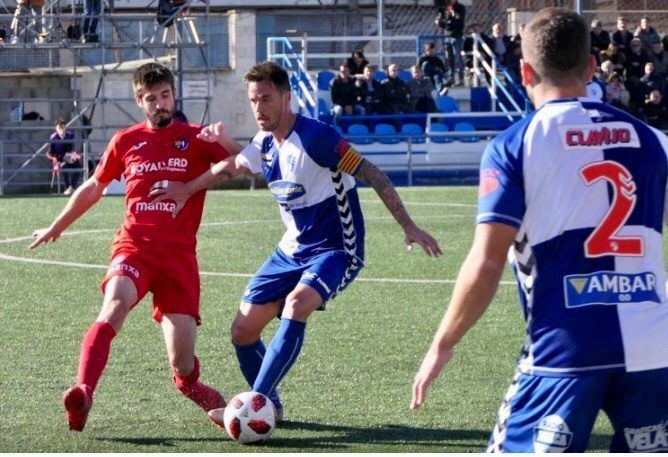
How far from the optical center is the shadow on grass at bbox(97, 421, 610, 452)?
6051 mm

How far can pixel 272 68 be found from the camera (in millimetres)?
6531

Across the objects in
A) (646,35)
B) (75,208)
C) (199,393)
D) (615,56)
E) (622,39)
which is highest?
(646,35)

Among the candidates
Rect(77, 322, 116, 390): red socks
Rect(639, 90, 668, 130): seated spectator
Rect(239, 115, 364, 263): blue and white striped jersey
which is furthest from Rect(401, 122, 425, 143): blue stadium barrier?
Rect(77, 322, 116, 390): red socks

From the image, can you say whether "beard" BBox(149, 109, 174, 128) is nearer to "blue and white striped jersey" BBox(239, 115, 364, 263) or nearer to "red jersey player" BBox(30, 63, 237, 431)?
"red jersey player" BBox(30, 63, 237, 431)

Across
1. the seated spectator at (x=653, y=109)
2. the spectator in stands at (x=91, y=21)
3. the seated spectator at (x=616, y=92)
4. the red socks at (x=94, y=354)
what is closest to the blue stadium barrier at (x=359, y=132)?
the seated spectator at (x=616, y=92)

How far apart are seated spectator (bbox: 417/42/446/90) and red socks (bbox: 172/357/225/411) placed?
74.6 feet

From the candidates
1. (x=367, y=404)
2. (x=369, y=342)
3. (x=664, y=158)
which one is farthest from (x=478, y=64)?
(x=664, y=158)

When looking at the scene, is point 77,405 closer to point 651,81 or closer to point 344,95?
point 344,95

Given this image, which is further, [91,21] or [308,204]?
[91,21]

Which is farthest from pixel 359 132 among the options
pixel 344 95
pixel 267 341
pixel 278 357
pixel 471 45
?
pixel 278 357

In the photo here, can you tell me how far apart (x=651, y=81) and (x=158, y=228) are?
Result: 75.6 feet

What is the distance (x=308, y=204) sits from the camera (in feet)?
21.7

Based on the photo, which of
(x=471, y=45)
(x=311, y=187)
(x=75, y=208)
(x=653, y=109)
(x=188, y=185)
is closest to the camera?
(x=311, y=187)

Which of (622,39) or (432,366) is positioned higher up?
(622,39)
